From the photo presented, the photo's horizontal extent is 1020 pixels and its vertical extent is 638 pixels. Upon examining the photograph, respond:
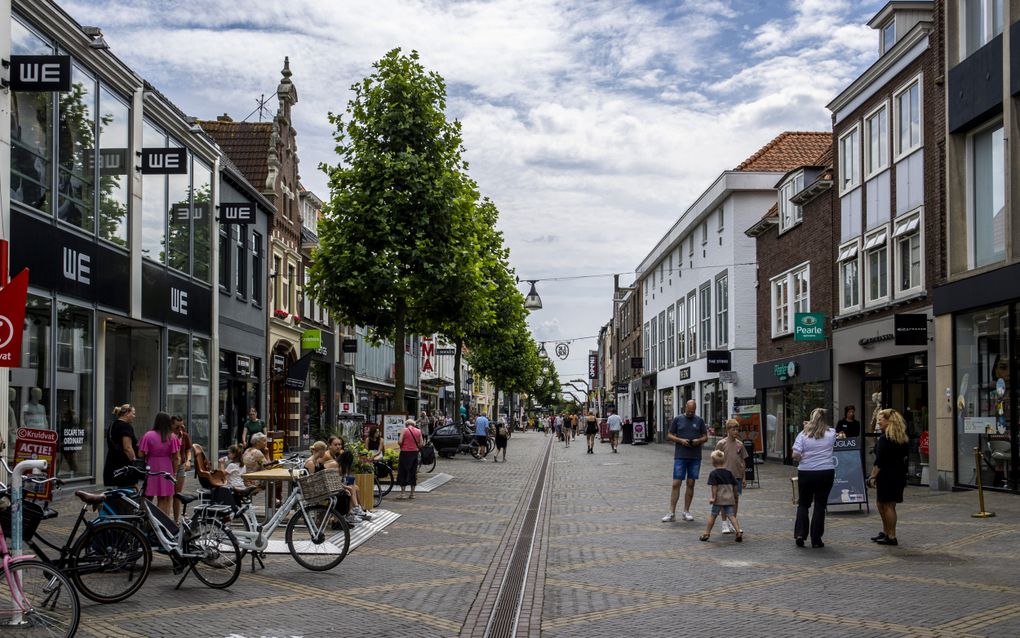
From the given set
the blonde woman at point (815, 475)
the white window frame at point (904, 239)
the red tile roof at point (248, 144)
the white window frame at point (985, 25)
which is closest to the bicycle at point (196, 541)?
the blonde woman at point (815, 475)

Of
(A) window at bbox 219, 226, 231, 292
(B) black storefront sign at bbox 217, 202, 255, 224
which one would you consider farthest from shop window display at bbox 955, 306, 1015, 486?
(A) window at bbox 219, 226, 231, 292

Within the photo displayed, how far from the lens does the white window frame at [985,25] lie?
1969 cm

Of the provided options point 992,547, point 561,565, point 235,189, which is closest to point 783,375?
point 235,189

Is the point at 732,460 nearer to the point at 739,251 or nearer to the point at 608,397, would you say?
the point at 739,251

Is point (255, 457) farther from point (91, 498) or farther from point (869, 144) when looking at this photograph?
point (869, 144)

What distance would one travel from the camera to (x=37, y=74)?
1650cm

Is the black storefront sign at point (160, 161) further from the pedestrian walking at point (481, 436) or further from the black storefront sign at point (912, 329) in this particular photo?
the pedestrian walking at point (481, 436)

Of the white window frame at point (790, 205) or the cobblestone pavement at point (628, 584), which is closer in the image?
the cobblestone pavement at point (628, 584)

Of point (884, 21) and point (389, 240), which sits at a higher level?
point (884, 21)

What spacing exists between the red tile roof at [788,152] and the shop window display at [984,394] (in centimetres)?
2219

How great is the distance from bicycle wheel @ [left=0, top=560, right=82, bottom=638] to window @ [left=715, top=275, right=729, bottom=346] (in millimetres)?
37294

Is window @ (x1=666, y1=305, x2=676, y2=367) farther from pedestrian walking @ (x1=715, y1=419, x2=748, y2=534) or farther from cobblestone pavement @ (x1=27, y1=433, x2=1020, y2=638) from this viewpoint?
pedestrian walking @ (x1=715, y1=419, x2=748, y2=534)

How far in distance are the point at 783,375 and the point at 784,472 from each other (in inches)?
193

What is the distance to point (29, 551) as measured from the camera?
11680 millimetres
